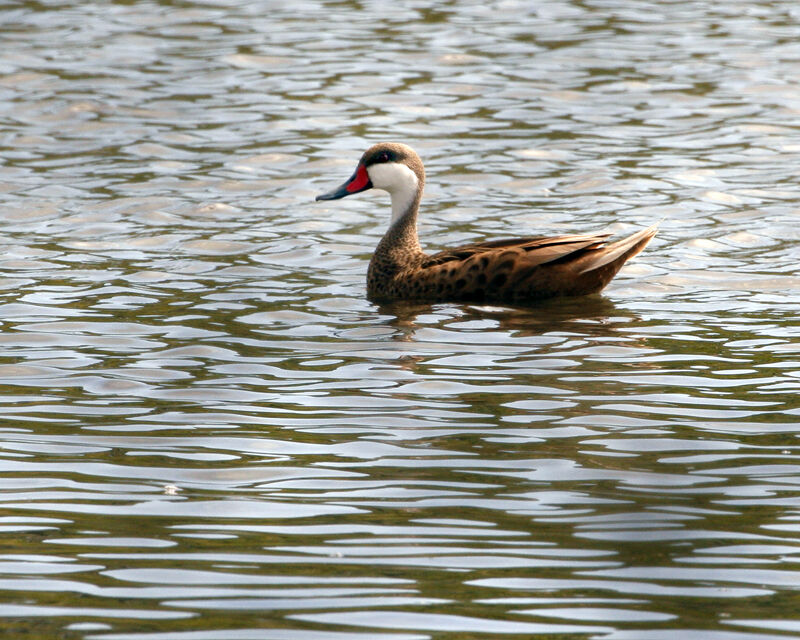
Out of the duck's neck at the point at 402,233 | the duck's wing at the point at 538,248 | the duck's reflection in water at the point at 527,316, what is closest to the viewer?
the duck's reflection in water at the point at 527,316

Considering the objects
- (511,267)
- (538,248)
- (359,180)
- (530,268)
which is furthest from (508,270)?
(359,180)

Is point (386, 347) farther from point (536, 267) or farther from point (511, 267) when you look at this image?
point (536, 267)

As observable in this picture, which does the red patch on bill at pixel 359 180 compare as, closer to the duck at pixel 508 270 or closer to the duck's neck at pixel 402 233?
the duck's neck at pixel 402 233

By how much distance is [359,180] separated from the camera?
36.9ft

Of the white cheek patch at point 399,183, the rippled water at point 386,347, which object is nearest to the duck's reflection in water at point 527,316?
the rippled water at point 386,347

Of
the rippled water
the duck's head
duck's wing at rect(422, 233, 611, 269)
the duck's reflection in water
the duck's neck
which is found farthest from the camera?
the duck's head

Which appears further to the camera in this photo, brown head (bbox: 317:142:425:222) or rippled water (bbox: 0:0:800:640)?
brown head (bbox: 317:142:425:222)

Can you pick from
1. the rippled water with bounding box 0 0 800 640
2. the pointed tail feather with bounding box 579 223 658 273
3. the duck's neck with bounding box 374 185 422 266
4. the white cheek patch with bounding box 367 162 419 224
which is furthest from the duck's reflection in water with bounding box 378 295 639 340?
the white cheek patch with bounding box 367 162 419 224

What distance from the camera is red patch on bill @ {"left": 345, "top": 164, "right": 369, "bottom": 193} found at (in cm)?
1120

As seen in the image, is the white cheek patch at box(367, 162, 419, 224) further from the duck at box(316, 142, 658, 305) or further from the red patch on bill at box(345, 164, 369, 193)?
the duck at box(316, 142, 658, 305)

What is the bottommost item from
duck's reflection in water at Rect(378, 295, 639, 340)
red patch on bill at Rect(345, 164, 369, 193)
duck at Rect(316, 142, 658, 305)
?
duck's reflection in water at Rect(378, 295, 639, 340)

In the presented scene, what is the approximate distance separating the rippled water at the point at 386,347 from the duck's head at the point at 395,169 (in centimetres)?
78

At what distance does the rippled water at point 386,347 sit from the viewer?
5.09 meters

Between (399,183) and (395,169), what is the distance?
11 centimetres
